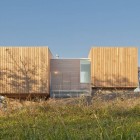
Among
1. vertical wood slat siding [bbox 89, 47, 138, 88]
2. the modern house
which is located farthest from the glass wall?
vertical wood slat siding [bbox 89, 47, 138, 88]

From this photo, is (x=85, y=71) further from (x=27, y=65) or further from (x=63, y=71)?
(x=27, y=65)

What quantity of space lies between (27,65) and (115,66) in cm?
737

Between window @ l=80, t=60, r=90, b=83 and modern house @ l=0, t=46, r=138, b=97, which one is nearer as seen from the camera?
modern house @ l=0, t=46, r=138, b=97

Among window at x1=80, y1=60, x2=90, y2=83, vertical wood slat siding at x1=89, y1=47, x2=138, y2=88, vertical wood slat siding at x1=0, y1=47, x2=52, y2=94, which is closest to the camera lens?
vertical wood slat siding at x1=0, y1=47, x2=52, y2=94

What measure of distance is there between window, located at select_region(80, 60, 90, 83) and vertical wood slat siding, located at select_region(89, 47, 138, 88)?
92 centimetres

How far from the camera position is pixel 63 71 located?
97.7 ft

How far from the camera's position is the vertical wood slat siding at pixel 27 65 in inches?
1088

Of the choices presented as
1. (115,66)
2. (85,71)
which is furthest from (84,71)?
(115,66)

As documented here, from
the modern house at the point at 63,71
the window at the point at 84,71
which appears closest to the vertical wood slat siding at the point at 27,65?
the modern house at the point at 63,71

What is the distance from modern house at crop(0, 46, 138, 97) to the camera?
27703mm

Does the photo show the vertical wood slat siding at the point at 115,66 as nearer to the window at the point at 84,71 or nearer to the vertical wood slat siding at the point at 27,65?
the window at the point at 84,71

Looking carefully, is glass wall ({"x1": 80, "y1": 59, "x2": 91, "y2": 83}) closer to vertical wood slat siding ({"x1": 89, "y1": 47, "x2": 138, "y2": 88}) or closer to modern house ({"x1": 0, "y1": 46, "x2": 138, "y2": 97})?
modern house ({"x1": 0, "y1": 46, "x2": 138, "y2": 97})

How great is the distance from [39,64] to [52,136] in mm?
25392

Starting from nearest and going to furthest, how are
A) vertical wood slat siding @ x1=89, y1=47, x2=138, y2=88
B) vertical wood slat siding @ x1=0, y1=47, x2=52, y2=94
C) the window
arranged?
vertical wood slat siding @ x1=0, y1=47, x2=52, y2=94 → vertical wood slat siding @ x1=89, y1=47, x2=138, y2=88 → the window
